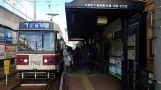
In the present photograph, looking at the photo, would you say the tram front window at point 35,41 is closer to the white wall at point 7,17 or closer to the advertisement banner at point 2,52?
the advertisement banner at point 2,52

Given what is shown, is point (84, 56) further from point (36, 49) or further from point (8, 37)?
point (8, 37)

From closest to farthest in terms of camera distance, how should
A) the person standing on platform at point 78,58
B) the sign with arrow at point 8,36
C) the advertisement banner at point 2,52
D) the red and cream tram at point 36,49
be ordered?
the red and cream tram at point 36,49 → the person standing on platform at point 78,58 → the advertisement banner at point 2,52 → the sign with arrow at point 8,36

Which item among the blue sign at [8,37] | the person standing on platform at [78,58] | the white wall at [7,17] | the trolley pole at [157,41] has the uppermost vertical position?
the white wall at [7,17]

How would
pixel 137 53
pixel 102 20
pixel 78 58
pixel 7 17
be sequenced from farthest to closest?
pixel 7 17
pixel 78 58
pixel 102 20
pixel 137 53

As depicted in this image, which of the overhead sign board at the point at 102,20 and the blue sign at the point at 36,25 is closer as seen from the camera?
the overhead sign board at the point at 102,20

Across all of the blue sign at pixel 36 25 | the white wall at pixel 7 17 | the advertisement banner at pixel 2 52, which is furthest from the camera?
the white wall at pixel 7 17

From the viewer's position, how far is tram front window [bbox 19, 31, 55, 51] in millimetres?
13414

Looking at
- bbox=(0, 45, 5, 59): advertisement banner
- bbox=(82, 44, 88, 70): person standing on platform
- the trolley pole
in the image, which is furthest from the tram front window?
bbox=(0, 45, 5, 59): advertisement banner

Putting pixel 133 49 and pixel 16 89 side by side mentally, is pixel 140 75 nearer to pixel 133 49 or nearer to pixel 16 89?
pixel 133 49

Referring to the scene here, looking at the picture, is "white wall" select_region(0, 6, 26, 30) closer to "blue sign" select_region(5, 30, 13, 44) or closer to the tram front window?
"blue sign" select_region(5, 30, 13, 44)

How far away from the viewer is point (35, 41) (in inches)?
529

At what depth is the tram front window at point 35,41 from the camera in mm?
13414

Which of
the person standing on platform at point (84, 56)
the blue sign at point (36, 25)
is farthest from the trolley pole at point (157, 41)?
the person standing on platform at point (84, 56)

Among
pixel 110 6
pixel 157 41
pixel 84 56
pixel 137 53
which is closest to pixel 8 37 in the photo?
pixel 84 56
